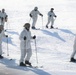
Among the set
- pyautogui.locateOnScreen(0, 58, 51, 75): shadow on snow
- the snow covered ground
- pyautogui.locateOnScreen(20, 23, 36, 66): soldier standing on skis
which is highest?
pyautogui.locateOnScreen(20, 23, 36, 66): soldier standing on skis

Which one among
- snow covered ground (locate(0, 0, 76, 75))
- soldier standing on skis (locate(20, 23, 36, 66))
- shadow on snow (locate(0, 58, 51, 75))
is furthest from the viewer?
soldier standing on skis (locate(20, 23, 36, 66))

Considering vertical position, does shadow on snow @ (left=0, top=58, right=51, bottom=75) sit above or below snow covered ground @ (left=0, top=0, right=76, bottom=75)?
below

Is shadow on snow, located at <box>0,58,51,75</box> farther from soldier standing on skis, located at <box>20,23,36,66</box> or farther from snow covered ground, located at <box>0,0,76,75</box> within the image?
soldier standing on skis, located at <box>20,23,36,66</box>

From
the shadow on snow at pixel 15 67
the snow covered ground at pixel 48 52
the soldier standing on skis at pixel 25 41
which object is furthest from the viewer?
the soldier standing on skis at pixel 25 41

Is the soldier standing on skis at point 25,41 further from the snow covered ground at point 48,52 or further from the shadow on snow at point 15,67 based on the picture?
the snow covered ground at point 48,52

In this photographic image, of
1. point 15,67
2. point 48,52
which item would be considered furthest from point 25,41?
point 48,52

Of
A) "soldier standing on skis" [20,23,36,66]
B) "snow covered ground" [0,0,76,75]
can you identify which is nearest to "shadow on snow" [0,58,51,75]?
"snow covered ground" [0,0,76,75]

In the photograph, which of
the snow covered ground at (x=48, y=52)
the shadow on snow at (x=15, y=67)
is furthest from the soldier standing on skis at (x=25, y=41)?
the snow covered ground at (x=48, y=52)

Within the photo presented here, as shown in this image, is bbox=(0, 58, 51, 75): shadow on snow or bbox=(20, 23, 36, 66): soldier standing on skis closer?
bbox=(0, 58, 51, 75): shadow on snow

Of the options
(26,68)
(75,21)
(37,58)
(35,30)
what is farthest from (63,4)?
(26,68)

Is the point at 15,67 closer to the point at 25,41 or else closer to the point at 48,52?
the point at 25,41

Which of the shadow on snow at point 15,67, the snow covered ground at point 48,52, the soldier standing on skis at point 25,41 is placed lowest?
the shadow on snow at point 15,67

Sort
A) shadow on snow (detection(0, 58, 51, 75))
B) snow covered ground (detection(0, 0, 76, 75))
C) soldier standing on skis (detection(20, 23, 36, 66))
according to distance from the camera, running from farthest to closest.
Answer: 1. soldier standing on skis (detection(20, 23, 36, 66))
2. snow covered ground (detection(0, 0, 76, 75))
3. shadow on snow (detection(0, 58, 51, 75))

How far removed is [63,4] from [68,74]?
36.1m
